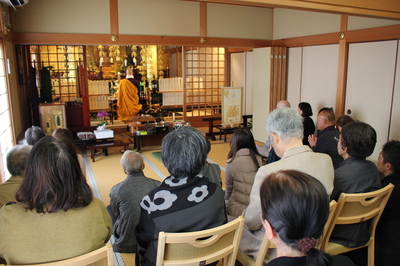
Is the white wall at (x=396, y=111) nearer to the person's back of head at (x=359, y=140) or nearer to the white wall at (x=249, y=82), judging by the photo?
the person's back of head at (x=359, y=140)

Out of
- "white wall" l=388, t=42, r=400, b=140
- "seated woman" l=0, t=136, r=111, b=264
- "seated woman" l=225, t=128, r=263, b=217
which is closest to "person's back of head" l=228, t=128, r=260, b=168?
"seated woman" l=225, t=128, r=263, b=217

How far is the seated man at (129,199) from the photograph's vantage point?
2225 millimetres

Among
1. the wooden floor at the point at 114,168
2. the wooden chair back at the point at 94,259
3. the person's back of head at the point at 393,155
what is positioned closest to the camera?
the wooden chair back at the point at 94,259

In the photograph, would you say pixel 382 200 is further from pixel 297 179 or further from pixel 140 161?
pixel 140 161

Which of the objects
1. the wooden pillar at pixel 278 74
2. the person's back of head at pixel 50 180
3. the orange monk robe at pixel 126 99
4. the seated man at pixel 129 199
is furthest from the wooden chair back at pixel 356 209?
the orange monk robe at pixel 126 99

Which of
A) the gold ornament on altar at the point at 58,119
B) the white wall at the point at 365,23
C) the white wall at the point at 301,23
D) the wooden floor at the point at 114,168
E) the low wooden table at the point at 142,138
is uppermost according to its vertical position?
the white wall at the point at 301,23

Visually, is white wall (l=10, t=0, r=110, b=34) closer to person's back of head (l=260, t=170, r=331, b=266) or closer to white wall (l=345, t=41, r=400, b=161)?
white wall (l=345, t=41, r=400, b=161)

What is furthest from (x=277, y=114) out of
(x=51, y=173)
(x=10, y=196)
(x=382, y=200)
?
(x=10, y=196)

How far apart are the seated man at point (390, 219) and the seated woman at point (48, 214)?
5.63 ft

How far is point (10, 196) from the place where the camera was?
189 cm

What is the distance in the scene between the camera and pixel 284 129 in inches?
70.8

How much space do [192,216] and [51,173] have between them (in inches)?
23.6

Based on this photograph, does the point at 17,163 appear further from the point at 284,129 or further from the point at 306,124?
the point at 306,124

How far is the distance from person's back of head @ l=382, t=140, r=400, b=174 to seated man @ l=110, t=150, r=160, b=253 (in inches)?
59.5
